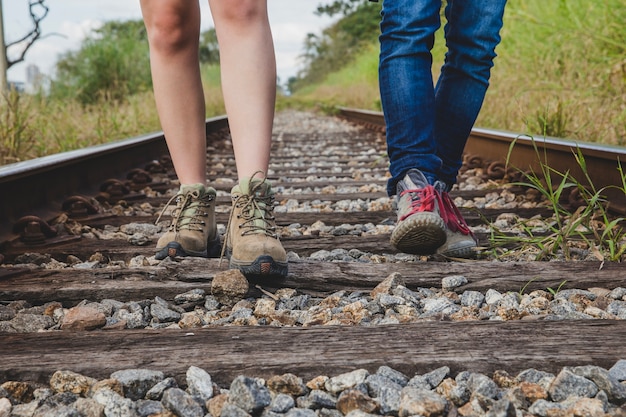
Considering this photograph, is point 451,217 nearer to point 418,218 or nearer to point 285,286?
point 418,218

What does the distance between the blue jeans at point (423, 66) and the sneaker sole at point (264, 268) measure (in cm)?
75

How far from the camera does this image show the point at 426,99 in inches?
101

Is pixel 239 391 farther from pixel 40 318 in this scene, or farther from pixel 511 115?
pixel 511 115

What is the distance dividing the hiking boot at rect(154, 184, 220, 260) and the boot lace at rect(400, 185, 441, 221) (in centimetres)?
68

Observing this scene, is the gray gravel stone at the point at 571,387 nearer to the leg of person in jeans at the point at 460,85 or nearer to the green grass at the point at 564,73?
the leg of person in jeans at the point at 460,85

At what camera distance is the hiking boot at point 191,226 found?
2.38 meters

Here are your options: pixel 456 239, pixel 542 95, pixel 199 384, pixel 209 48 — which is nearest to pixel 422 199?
pixel 456 239

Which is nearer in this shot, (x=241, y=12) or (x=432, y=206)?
(x=241, y=12)

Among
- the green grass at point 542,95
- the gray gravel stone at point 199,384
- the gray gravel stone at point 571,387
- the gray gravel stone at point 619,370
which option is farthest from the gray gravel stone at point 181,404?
the green grass at point 542,95

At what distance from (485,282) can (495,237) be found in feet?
1.94

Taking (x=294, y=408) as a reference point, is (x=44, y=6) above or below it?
above

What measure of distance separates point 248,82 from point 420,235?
77cm

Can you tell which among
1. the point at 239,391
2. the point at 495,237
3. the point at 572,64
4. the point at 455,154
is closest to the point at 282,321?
the point at 239,391

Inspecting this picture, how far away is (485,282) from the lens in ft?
6.77
